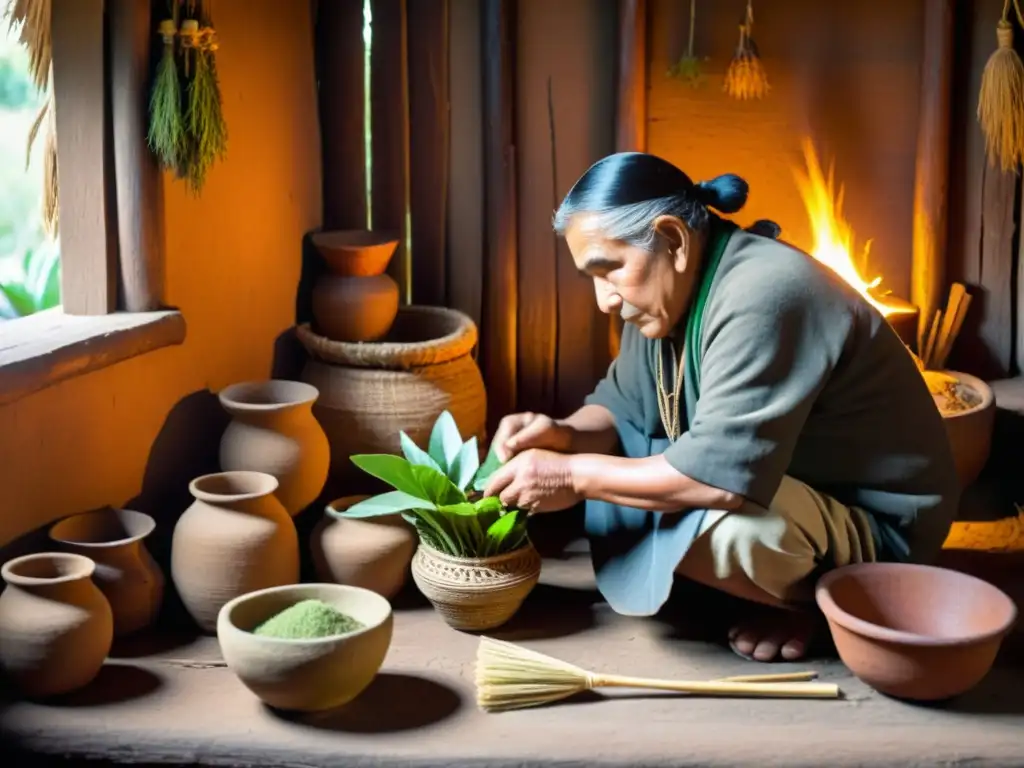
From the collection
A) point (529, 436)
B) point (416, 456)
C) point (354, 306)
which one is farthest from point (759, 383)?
point (354, 306)

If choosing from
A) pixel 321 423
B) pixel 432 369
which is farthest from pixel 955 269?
pixel 321 423

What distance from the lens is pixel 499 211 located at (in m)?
4.27

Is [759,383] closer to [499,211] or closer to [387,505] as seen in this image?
[387,505]

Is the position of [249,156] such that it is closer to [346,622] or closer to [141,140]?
[141,140]

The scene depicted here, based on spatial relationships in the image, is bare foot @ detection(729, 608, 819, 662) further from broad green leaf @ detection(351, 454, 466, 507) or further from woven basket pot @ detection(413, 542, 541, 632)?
broad green leaf @ detection(351, 454, 466, 507)

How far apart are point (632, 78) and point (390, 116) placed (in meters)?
0.78

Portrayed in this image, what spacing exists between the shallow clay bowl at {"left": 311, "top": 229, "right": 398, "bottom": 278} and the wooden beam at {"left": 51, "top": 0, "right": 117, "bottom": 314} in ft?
2.92

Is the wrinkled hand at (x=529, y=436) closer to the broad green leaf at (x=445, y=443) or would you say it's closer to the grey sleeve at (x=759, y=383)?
the broad green leaf at (x=445, y=443)

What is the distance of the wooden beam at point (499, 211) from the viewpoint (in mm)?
4168

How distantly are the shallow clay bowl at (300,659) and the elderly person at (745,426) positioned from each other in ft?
1.57

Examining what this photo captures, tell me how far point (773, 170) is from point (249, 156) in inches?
64.2

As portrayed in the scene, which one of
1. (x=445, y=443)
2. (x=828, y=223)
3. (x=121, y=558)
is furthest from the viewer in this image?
(x=828, y=223)

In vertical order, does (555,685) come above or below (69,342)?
below

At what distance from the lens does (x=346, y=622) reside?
2.71 m
